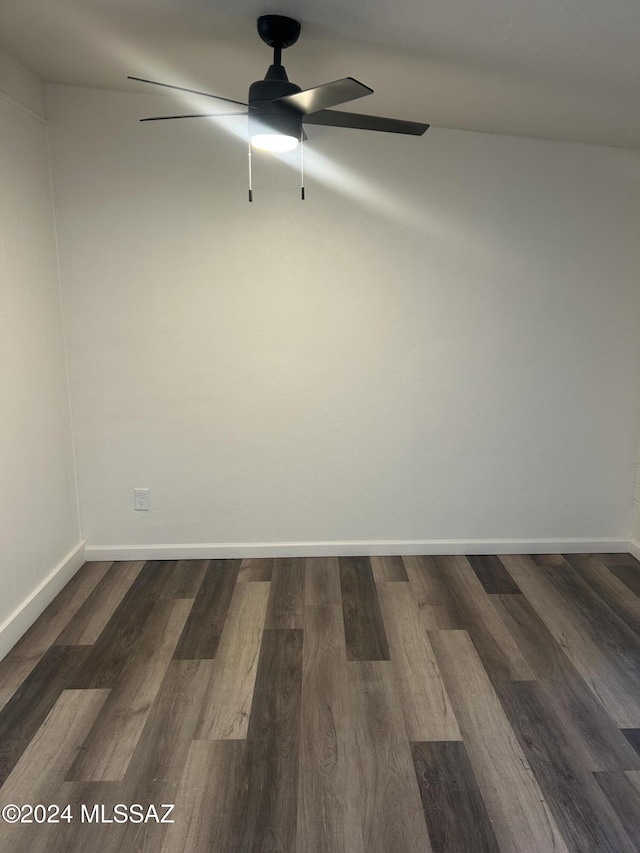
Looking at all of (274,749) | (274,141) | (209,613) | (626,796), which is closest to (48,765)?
(274,749)

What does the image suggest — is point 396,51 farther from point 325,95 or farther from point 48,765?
point 48,765

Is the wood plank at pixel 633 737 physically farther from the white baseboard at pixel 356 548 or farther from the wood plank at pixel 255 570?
the wood plank at pixel 255 570

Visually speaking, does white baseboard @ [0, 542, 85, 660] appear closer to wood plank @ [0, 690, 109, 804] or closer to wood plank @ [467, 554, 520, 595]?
wood plank @ [0, 690, 109, 804]

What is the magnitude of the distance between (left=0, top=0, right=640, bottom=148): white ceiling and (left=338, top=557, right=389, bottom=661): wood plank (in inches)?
87.9

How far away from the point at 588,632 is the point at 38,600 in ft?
8.13

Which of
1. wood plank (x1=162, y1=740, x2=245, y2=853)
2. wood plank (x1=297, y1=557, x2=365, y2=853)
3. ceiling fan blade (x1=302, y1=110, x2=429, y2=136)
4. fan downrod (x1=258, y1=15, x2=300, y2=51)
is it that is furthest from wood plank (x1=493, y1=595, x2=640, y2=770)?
fan downrod (x1=258, y1=15, x2=300, y2=51)

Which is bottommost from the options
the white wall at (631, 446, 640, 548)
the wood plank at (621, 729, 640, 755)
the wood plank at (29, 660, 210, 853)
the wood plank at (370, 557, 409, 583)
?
the wood plank at (29, 660, 210, 853)

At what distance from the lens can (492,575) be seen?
10.3 ft

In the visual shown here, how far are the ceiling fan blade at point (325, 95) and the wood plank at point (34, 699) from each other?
215 cm

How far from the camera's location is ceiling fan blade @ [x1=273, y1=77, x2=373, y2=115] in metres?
1.54

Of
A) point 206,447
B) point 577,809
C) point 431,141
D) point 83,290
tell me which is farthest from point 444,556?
point 83,290

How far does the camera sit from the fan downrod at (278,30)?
70.6 inches

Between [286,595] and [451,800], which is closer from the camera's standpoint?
[451,800]

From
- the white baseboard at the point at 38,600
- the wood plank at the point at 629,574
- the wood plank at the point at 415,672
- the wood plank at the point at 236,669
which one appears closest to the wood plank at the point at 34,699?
the white baseboard at the point at 38,600
